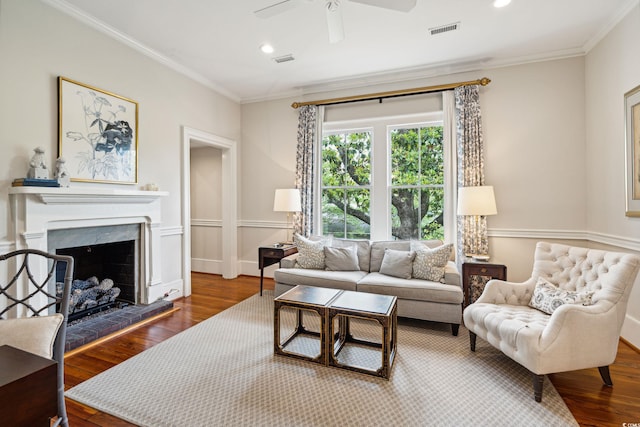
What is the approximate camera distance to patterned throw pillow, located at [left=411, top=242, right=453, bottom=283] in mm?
3246

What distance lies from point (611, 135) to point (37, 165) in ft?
17.7

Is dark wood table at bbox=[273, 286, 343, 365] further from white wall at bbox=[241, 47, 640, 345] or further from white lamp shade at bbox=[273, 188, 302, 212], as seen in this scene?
white wall at bbox=[241, 47, 640, 345]

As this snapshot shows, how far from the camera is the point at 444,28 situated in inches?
124

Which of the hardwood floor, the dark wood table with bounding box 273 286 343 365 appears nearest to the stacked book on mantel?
the hardwood floor

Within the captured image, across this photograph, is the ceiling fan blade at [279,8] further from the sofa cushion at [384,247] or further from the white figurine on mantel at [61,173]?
the sofa cushion at [384,247]

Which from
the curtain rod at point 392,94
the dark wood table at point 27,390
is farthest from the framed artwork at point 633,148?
the dark wood table at point 27,390

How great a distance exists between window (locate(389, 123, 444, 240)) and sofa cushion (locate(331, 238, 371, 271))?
0.71 m

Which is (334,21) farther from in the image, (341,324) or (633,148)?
(633,148)

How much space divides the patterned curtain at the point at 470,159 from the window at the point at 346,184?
1.27 meters

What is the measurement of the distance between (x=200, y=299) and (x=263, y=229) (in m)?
1.55

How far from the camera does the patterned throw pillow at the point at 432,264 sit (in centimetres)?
325

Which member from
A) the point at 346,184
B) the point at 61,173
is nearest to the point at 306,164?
the point at 346,184

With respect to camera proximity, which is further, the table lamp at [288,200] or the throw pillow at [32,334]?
the table lamp at [288,200]

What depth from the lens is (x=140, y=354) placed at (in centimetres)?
257
